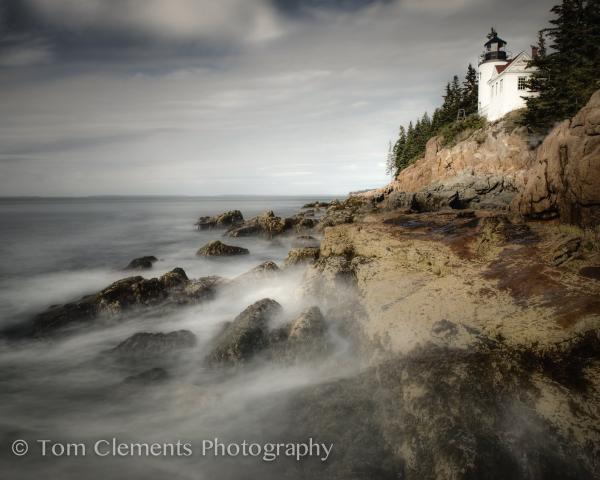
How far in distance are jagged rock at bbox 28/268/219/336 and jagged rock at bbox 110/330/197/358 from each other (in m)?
2.76

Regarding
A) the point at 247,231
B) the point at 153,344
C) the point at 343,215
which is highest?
the point at 343,215

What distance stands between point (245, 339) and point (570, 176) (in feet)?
34.4

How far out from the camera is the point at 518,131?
117 ft

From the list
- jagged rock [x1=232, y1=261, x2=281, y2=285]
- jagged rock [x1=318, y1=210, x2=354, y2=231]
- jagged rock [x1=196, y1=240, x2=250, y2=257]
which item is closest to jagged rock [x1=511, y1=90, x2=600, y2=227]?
jagged rock [x1=232, y1=261, x2=281, y2=285]

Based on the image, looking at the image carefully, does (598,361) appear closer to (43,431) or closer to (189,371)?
(189,371)

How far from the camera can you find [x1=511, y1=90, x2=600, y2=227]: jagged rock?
9.48 metres

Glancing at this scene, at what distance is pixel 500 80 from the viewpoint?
4325 centimetres

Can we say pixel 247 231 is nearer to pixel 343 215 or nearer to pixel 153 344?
pixel 343 215

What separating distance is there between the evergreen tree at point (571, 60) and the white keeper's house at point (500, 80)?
944 cm

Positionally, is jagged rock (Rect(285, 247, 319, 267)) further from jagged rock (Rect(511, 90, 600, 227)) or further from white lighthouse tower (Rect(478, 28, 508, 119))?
white lighthouse tower (Rect(478, 28, 508, 119))

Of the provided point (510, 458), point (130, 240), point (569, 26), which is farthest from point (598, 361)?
point (130, 240)

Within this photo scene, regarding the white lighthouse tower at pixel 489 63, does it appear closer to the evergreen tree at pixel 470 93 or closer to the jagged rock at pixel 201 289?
the evergreen tree at pixel 470 93

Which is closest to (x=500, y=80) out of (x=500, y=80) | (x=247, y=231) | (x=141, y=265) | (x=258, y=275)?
(x=500, y=80)

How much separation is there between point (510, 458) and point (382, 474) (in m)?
1.94
